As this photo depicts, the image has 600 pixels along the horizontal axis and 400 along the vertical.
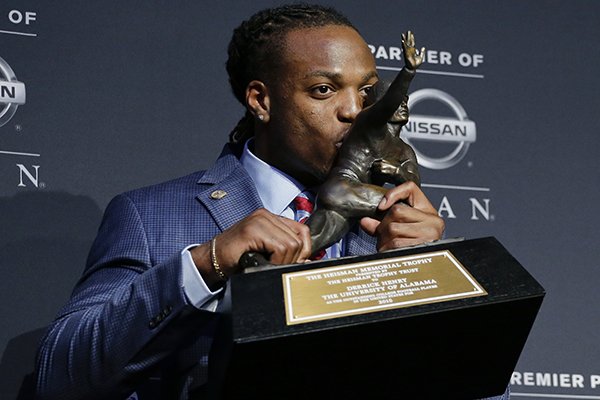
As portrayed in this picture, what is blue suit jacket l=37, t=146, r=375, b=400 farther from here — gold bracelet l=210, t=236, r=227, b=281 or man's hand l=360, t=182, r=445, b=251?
man's hand l=360, t=182, r=445, b=251

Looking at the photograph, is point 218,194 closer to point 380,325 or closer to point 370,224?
point 370,224

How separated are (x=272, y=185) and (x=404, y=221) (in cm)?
46

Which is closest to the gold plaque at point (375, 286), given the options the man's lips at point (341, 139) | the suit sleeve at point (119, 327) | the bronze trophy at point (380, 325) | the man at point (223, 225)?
the bronze trophy at point (380, 325)

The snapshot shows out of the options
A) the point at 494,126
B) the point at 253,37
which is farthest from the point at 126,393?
the point at 494,126

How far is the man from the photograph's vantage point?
1.83 metres

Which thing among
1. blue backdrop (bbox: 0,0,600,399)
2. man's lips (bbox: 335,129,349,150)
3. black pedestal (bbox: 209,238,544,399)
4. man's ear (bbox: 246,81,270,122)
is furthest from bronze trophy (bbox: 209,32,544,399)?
blue backdrop (bbox: 0,0,600,399)

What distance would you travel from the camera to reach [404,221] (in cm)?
192

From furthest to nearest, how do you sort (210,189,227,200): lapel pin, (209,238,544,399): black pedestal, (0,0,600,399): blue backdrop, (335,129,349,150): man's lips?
(0,0,600,399): blue backdrop
(210,189,227,200): lapel pin
(335,129,349,150): man's lips
(209,238,544,399): black pedestal

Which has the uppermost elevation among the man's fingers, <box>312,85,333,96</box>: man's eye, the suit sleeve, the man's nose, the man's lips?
<box>312,85,333,96</box>: man's eye

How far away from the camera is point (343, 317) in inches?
63.7

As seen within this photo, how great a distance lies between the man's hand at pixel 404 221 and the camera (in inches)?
75.2

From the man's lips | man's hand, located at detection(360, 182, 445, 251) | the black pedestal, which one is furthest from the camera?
the man's lips

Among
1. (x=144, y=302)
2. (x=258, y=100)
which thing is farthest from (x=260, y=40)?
(x=144, y=302)

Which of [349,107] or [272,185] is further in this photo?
[272,185]
